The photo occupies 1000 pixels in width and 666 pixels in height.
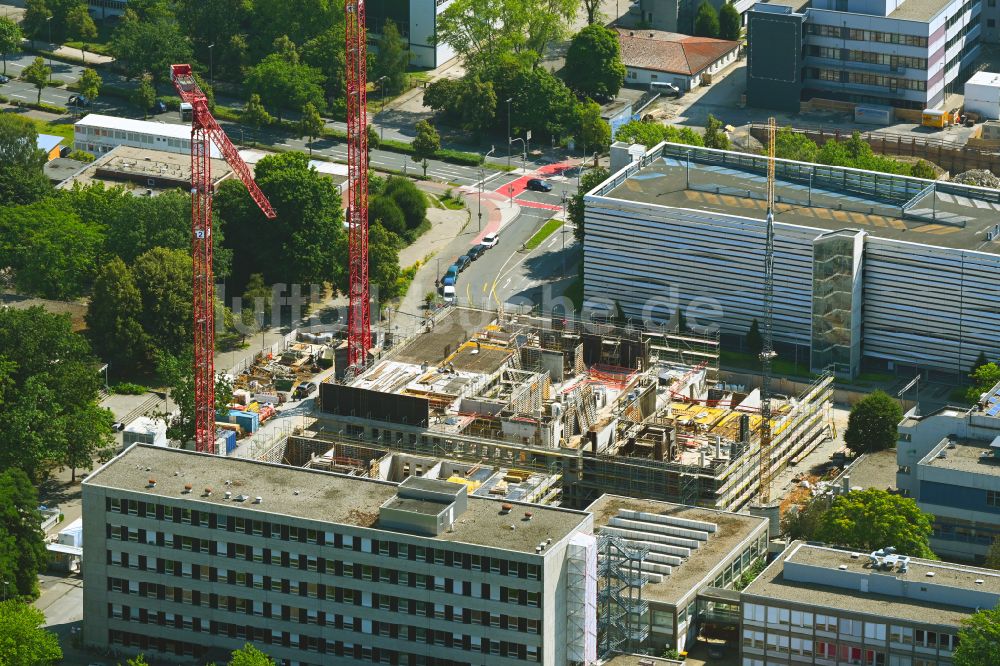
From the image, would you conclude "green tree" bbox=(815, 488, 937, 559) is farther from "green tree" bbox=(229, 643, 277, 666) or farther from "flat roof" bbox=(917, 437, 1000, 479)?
"green tree" bbox=(229, 643, 277, 666)

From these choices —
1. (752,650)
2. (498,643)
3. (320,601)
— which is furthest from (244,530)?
(752,650)

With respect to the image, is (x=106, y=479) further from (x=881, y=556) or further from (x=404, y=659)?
(x=881, y=556)

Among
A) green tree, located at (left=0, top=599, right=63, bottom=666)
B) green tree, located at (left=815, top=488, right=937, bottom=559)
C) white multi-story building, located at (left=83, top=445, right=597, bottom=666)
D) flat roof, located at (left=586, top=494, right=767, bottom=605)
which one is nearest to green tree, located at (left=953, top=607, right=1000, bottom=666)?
green tree, located at (left=815, top=488, right=937, bottom=559)

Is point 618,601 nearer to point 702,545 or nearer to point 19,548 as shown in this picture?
point 702,545

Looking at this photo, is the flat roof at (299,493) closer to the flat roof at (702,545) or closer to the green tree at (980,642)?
the flat roof at (702,545)

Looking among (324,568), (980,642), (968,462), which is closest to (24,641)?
(324,568)
